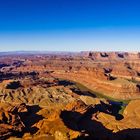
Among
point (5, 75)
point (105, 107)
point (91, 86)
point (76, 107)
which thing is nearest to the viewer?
point (76, 107)

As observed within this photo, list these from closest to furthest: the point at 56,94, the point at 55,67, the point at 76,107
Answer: the point at 76,107
the point at 56,94
the point at 55,67

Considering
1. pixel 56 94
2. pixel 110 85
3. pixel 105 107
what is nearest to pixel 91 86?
pixel 110 85

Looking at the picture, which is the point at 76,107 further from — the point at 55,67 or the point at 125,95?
the point at 55,67

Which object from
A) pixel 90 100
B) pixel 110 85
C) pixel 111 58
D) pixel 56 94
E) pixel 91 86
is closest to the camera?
pixel 90 100

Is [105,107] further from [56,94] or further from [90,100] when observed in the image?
[56,94]

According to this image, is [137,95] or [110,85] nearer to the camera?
[137,95]

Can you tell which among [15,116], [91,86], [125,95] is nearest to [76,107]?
[15,116]

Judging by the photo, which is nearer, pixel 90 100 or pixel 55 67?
pixel 90 100

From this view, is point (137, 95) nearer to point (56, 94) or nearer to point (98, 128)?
point (56, 94)

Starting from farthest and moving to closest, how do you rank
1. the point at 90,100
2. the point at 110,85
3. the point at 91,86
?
the point at 91,86
the point at 110,85
the point at 90,100
